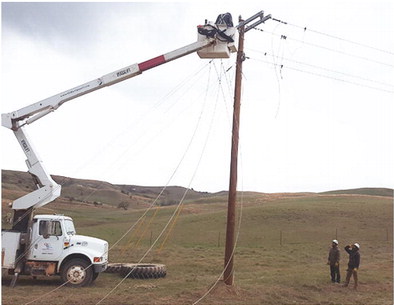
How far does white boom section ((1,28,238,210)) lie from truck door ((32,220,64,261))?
87cm

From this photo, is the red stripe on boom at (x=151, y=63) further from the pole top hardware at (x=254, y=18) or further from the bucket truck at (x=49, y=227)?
the pole top hardware at (x=254, y=18)

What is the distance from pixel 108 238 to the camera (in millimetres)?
36062

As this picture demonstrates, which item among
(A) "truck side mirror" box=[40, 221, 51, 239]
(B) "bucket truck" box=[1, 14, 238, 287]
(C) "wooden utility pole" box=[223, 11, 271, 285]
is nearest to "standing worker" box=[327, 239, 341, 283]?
(C) "wooden utility pole" box=[223, 11, 271, 285]

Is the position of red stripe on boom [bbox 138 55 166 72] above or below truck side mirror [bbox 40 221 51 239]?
above

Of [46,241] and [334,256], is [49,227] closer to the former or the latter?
[46,241]

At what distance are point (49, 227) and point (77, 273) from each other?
2.02 m

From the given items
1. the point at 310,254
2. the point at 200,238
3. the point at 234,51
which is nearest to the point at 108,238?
the point at 200,238

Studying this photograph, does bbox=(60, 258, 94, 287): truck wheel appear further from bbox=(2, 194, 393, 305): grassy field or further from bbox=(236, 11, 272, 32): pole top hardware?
bbox=(236, 11, 272, 32): pole top hardware

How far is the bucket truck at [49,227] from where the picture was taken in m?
15.2

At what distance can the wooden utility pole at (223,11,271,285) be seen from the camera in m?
15.0

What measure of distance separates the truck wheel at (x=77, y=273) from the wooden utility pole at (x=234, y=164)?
512cm

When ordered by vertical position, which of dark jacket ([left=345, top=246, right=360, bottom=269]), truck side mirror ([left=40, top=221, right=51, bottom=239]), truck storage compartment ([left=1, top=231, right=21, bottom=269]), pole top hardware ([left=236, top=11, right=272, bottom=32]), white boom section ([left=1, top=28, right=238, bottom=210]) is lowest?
dark jacket ([left=345, top=246, right=360, bottom=269])

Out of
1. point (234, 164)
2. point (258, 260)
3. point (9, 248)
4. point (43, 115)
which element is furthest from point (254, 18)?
point (258, 260)

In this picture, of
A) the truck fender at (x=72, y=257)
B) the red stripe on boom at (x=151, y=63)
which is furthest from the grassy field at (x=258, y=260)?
the red stripe on boom at (x=151, y=63)
